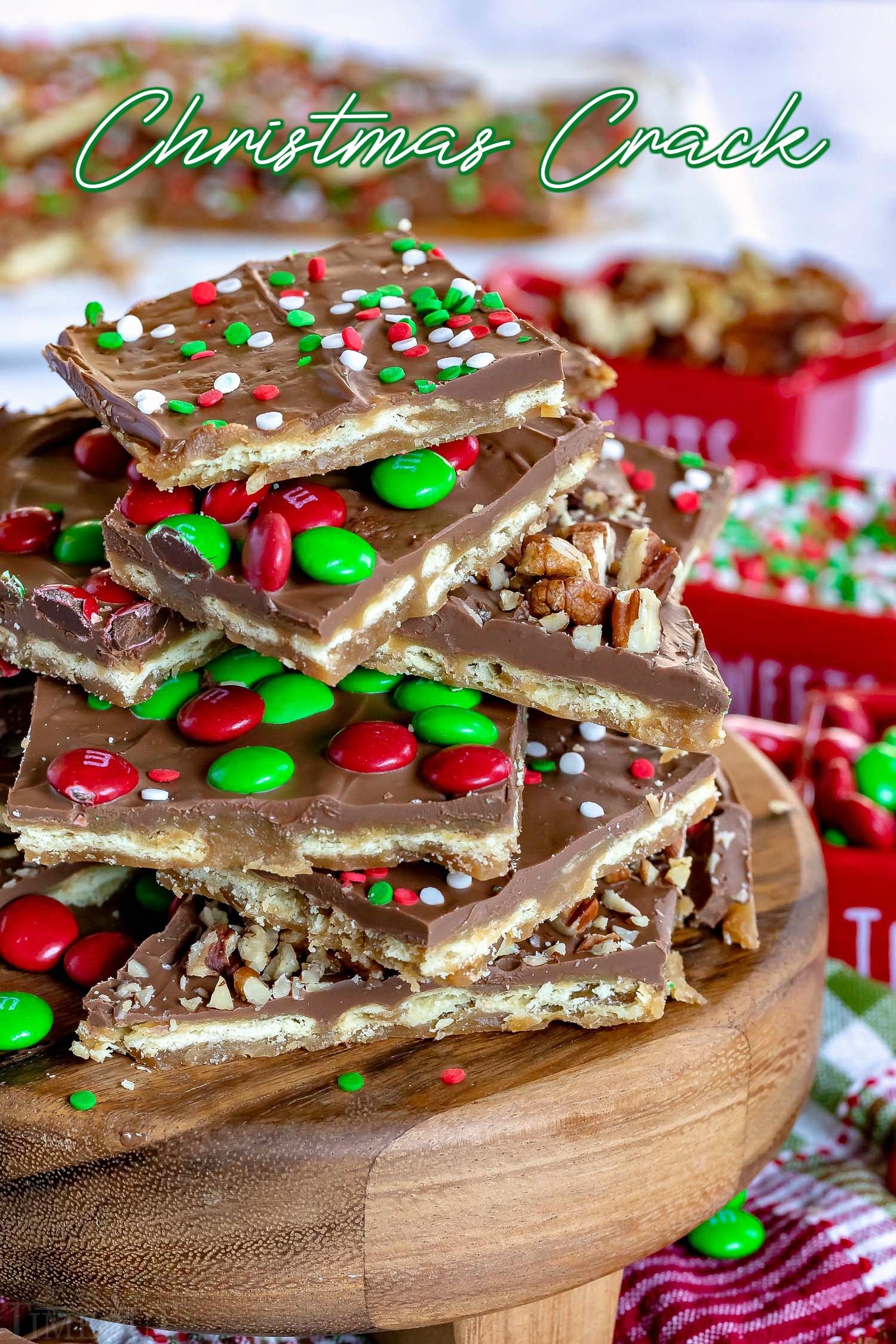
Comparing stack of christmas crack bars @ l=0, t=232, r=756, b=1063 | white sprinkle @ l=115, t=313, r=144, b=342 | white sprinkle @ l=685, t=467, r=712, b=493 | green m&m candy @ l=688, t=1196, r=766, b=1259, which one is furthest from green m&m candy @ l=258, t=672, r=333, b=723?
green m&m candy @ l=688, t=1196, r=766, b=1259

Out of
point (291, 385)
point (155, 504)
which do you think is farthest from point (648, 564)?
point (155, 504)

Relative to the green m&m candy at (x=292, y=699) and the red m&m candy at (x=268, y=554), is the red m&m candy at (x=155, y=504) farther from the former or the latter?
the green m&m candy at (x=292, y=699)

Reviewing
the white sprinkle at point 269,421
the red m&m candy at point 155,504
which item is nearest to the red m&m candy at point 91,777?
the red m&m candy at point 155,504

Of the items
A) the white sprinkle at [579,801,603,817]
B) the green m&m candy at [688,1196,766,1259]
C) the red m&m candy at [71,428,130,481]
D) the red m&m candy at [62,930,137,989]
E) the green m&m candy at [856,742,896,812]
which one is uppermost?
the red m&m candy at [71,428,130,481]

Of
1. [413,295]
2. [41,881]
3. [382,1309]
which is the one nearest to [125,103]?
[413,295]

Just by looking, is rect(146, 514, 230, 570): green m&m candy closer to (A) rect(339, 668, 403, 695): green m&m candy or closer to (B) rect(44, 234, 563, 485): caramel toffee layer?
(B) rect(44, 234, 563, 485): caramel toffee layer

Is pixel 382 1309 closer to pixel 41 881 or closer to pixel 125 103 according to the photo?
pixel 41 881
